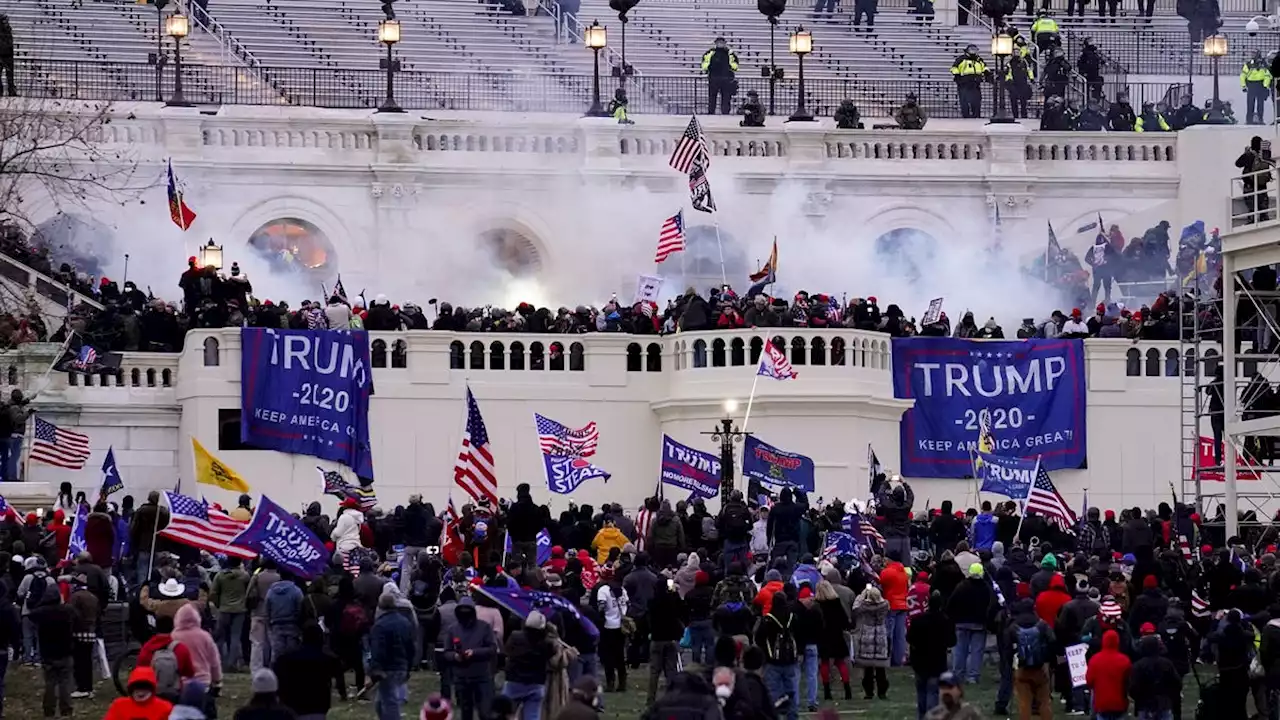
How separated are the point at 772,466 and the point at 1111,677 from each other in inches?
615

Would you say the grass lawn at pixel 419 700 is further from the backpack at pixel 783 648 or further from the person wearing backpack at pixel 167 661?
the backpack at pixel 783 648

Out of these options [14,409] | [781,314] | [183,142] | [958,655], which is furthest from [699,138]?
[958,655]

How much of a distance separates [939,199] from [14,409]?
817 inches

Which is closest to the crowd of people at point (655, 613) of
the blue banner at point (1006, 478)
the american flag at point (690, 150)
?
the blue banner at point (1006, 478)

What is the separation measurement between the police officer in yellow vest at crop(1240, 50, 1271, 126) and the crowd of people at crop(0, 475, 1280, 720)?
22.2 meters

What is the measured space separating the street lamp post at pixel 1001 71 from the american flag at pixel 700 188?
25.9ft

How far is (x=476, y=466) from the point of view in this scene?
4538 centimetres

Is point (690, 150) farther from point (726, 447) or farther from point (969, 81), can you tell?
point (969, 81)

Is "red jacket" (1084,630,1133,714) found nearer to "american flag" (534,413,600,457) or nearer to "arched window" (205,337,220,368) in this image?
"american flag" (534,413,600,457)

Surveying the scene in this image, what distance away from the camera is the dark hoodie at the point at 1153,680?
33781 mm

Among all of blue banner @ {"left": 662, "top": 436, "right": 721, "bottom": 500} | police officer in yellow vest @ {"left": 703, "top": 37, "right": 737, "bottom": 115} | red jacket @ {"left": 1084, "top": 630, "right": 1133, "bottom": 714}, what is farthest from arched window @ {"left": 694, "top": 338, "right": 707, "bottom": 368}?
red jacket @ {"left": 1084, "top": 630, "right": 1133, "bottom": 714}

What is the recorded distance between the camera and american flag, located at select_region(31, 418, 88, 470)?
51.3 m

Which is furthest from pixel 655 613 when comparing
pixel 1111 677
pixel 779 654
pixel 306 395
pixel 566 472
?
pixel 306 395

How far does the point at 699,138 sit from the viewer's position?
59344mm
